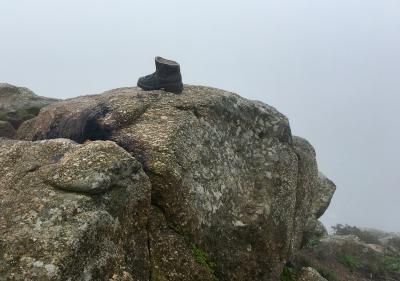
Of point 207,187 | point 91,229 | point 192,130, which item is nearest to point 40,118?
point 192,130

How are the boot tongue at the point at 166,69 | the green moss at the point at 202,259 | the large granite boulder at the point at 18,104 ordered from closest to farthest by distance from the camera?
1. the green moss at the point at 202,259
2. the boot tongue at the point at 166,69
3. the large granite boulder at the point at 18,104

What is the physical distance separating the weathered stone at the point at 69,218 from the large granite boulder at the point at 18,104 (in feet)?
26.9

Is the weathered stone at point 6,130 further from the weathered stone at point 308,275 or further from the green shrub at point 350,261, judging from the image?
the green shrub at point 350,261

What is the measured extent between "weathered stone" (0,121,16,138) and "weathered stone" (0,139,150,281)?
623 cm

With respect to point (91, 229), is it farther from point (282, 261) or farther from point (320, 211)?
point (320, 211)

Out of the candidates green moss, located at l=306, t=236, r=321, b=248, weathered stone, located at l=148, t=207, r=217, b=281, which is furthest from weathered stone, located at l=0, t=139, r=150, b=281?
green moss, located at l=306, t=236, r=321, b=248

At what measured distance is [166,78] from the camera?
1792 cm

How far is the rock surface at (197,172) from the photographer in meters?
12.3

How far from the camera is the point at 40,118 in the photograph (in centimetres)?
1862

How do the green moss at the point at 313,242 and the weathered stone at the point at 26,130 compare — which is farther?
the green moss at the point at 313,242

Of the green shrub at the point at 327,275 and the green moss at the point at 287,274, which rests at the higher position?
the green moss at the point at 287,274

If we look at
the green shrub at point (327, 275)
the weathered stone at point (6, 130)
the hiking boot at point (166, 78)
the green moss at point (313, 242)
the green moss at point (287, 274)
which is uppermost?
the hiking boot at point (166, 78)

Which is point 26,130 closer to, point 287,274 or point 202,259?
point 202,259

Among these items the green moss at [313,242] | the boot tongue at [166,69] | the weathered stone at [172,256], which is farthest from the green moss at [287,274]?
the boot tongue at [166,69]
